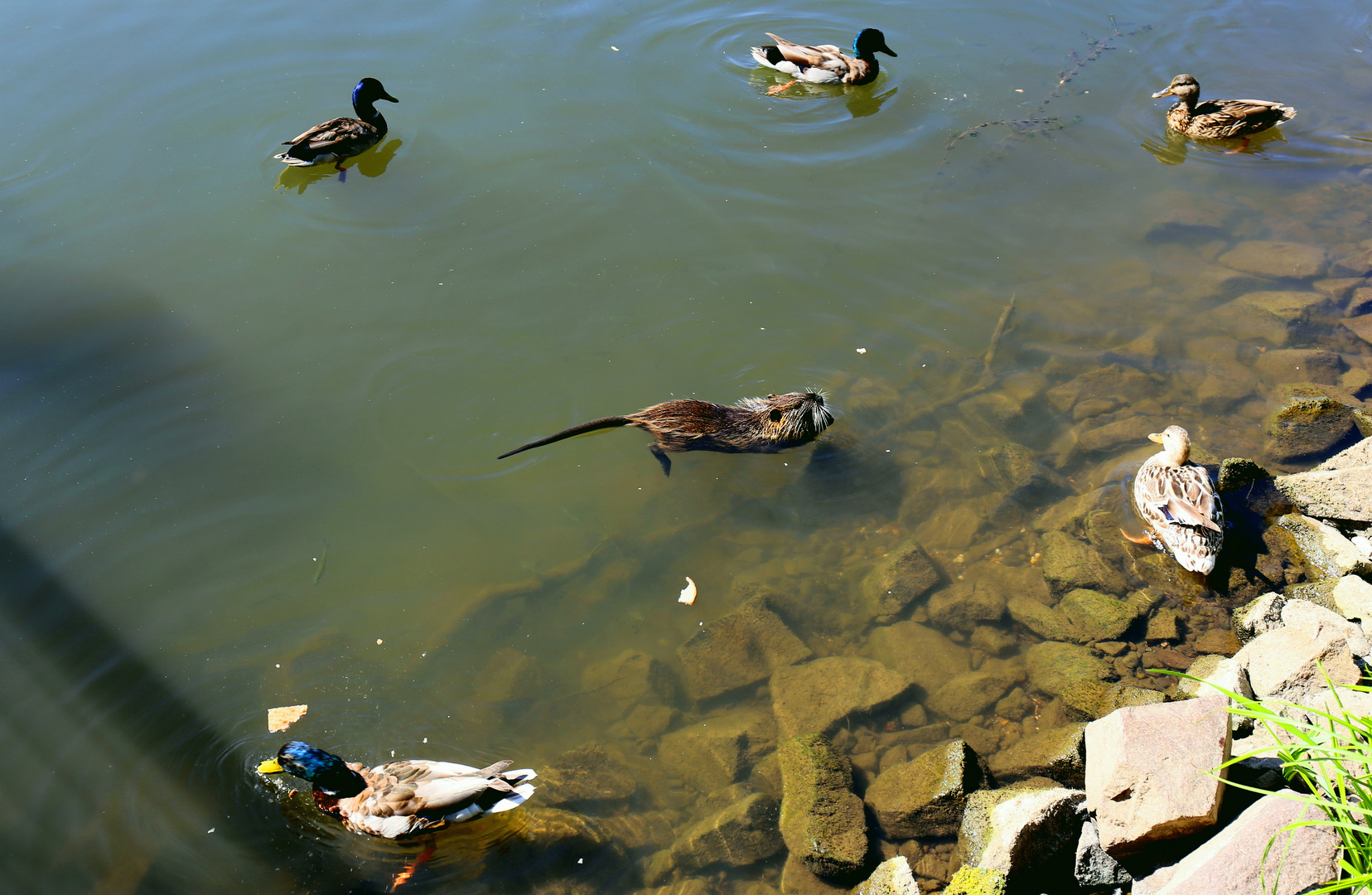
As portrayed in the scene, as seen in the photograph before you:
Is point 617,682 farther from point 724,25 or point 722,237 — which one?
point 724,25

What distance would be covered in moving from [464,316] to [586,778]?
444 centimetres

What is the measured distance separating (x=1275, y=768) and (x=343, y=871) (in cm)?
501

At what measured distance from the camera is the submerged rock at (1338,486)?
5.92 metres

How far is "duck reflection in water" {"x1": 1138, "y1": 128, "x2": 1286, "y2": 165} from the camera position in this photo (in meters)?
9.97

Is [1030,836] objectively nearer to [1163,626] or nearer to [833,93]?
[1163,626]

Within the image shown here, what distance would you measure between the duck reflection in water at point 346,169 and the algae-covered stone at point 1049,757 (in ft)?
28.5

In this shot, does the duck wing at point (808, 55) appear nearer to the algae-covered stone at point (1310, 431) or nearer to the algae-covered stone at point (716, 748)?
the algae-covered stone at point (1310, 431)

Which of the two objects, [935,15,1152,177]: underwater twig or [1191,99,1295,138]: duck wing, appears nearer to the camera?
[935,15,1152,177]: underwater twig

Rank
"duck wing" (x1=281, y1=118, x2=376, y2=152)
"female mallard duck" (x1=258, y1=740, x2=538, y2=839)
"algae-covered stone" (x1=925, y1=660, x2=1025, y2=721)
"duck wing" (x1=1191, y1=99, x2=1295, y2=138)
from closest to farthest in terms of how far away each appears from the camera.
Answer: "female mallard duck" (x1=258, y1=740, x2=538, y2=839)
"algae-covered stone" (x1=925, y1=660, x2=1025, y2=721)
"duck wing" (x1=281, y1=118, x2=376, y2=152)
"duck wing" (x1=1191, y1=99, x2=1295, y2=138)

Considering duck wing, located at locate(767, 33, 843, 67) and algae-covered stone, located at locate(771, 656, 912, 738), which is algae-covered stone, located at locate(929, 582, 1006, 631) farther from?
duck wing, located at locate(767, 33, 843, 67)

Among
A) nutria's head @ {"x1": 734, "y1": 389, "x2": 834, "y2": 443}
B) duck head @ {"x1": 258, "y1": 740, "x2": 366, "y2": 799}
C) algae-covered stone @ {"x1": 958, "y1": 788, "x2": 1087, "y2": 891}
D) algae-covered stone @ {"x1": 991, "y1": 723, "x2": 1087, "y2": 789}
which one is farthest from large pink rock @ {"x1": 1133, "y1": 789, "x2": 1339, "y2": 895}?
duck head @ {"x1": 258, "y1": 740, "x2": 366, "y2": 799}

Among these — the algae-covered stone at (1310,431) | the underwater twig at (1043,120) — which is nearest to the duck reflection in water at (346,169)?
the underwater twig at (1043,120)

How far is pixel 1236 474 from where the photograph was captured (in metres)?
6.32

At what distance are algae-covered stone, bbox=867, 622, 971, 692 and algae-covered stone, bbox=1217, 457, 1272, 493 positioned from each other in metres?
2.67
